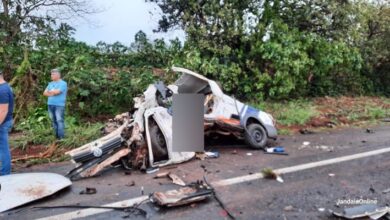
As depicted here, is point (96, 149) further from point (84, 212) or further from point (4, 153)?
point (84, 212)

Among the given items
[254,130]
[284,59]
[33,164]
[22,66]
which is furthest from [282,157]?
[22,66]

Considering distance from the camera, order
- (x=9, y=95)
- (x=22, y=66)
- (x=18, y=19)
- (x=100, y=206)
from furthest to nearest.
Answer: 1. (x=18, y=19)
2. (x=22, y=66)
3. (x=9, y=95)
4. (x=100, y=206)

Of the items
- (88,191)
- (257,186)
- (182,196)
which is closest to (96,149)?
(88,191)

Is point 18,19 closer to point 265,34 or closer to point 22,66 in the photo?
point 22,66

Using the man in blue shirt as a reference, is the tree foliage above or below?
above

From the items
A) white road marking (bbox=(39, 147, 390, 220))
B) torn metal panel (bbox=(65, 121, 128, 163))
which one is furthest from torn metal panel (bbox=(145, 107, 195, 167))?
white road marking (bbox=(39, 147, 390, 220))

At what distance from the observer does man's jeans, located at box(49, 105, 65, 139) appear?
8102 millimetres

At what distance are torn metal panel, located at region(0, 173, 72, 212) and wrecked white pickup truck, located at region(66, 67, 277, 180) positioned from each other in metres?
0.59

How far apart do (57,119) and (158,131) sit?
9.26 feet

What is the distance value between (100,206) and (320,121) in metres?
7.54

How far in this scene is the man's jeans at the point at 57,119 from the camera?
8.10 m

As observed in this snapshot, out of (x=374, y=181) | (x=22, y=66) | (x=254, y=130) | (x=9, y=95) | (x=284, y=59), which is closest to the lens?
(x=374, y=181)

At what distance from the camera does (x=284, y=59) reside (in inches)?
450

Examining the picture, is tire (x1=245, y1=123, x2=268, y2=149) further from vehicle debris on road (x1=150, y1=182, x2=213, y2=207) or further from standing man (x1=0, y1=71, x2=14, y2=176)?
standing man (x1=0, y1=71, x2=14, y2=176)
